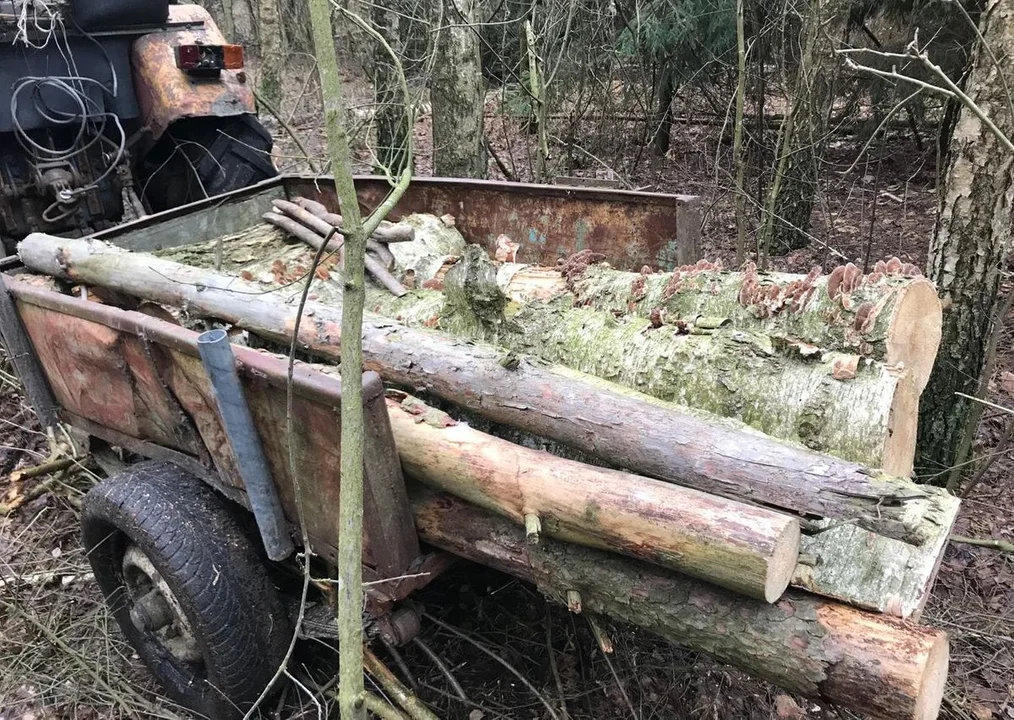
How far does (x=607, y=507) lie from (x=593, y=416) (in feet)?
1.20

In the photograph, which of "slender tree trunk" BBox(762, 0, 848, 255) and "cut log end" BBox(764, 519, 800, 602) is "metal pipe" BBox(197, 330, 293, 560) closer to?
"cut log end" BBox(764, 519, 800, 602)

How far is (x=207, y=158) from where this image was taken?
16.6 feet

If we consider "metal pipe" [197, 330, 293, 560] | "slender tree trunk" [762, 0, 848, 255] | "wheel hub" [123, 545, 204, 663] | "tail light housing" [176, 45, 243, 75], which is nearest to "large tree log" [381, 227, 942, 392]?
"metal pipe" [197, 330, 293, 560]

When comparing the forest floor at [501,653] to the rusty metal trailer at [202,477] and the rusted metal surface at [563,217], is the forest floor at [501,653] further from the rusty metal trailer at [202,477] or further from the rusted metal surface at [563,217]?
the rusted metal surface at [563,217]

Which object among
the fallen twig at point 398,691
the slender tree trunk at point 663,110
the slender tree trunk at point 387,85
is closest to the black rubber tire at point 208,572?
the fallen twig at point 398,691

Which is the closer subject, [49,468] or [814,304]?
[814,304]

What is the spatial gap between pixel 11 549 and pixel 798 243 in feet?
18.7

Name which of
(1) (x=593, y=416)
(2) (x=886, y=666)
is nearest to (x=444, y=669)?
(1) (x=593, y=416)

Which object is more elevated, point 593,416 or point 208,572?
point 593,416

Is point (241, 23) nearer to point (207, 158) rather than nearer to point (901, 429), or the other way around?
point (207, 158)

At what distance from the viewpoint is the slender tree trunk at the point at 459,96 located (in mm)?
5457

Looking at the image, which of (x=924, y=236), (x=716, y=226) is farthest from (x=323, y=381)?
(x=924, y=236)

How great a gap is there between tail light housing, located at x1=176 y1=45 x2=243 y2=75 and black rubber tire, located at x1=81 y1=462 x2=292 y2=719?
311cm

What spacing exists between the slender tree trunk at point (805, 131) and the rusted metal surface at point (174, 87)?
3.46 metres
